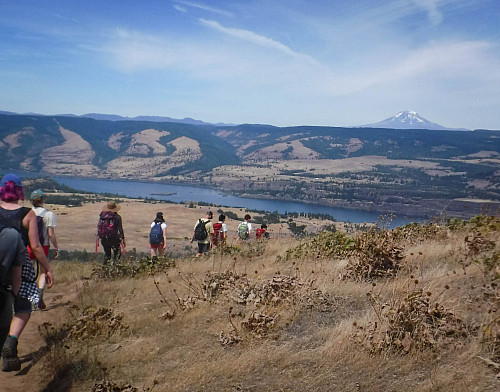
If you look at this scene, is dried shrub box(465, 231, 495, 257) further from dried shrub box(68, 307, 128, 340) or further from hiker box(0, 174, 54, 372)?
hiker box(0, 174, 54, 372)

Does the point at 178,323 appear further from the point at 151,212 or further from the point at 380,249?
the point at 151,212

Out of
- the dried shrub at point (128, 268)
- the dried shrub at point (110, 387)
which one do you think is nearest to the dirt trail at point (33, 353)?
the dried shrub at point (110, 387)

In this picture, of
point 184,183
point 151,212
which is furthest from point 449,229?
point 184,183

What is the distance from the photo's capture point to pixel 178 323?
5.57 m

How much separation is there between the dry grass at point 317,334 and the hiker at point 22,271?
53cm

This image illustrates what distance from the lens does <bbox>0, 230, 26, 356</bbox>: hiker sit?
149 inches

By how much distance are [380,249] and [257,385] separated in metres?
3.77

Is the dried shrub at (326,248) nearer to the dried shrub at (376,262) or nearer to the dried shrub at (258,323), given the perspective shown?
the dried shrub at (376,262)

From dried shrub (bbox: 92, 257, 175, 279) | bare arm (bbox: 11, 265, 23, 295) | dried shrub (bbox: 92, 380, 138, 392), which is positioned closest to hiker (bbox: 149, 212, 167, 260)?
dried shrub (bbox: 92, 257, 175, 279)

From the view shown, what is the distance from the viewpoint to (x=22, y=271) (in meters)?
4.46

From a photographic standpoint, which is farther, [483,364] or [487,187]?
[487,187]

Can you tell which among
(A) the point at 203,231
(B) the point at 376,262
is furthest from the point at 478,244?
(A) the point at 203,231

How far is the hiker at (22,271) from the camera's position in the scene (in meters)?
4.46

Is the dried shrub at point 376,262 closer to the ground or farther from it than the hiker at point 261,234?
farther from it
